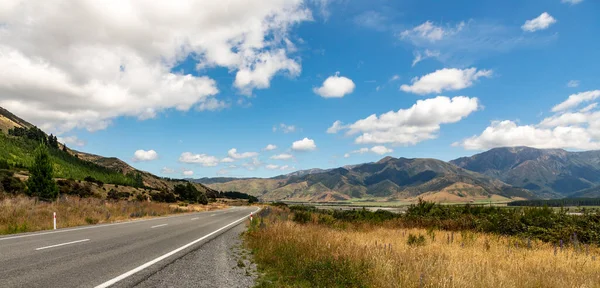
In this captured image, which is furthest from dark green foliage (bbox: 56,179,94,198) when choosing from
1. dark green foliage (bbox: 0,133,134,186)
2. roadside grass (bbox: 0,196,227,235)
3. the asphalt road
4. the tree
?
the asphalt road

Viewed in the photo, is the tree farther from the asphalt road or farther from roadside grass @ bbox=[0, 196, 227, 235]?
the asphalt road

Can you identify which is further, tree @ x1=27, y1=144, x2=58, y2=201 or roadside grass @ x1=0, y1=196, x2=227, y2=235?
tree @ x1=27, y1=144, x2=58, y2=201

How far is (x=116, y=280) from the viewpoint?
626cm

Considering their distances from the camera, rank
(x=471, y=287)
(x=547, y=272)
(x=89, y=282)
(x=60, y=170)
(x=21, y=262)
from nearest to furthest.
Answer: (x=471, y=287)
(x=89, y=282)
(x=547, y=272)
(x=21, y=262)
(x=60, y=170)

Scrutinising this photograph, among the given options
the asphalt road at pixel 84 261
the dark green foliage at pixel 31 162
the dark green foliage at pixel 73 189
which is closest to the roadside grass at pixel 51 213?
the asphalt road at pixel 84 261

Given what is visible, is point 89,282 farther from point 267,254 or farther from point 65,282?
point 267,254

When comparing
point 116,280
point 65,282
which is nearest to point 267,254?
point 116,280

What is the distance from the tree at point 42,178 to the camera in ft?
163

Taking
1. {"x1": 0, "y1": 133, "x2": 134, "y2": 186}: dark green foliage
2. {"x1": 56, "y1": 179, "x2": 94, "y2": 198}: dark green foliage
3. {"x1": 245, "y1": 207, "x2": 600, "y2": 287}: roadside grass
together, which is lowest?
{"x1": 245, "y1": 207, "x2": 600, "y2": 287}: roadside grass

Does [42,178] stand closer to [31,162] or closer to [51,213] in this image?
[51,213]

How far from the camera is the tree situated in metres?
49.6

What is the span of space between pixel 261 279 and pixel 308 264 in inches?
49.1

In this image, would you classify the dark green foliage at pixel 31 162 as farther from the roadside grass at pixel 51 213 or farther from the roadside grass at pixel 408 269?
the roadside grass at pixel 408 269

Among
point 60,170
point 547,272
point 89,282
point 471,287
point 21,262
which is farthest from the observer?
point 60,170
